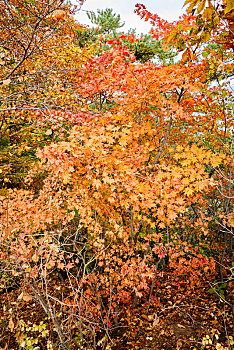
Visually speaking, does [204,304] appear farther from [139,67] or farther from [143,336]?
[139,67]

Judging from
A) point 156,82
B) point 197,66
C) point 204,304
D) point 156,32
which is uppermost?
point 156,32

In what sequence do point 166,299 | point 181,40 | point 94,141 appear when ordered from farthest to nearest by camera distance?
1. point 166,299
2. point 94,141
3. point 181,40

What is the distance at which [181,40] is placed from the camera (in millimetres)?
2453

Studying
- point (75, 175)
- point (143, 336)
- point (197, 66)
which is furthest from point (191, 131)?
point (143, 336)

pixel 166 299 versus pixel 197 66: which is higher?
pixel 197 66

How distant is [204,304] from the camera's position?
6176 millimetres

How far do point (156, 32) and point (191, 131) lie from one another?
147 inches

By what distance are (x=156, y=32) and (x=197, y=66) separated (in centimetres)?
128

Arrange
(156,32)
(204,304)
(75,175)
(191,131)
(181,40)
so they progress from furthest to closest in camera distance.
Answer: (191,131)
(204,304)
(75,175)
(156,32)
(181,40)

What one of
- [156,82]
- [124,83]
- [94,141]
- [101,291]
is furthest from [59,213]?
[156,82]

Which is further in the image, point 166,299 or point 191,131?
point 191,131

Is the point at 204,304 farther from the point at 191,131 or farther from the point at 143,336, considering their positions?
the point at 191,131

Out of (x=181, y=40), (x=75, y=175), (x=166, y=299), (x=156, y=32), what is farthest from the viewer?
(x=166, y=299)

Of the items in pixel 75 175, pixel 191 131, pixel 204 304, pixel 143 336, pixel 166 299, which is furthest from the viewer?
pixel 191 131
